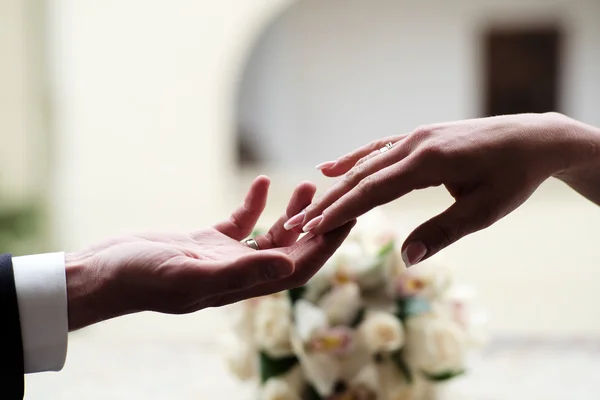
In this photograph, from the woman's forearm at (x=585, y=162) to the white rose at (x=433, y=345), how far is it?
0.32 meters

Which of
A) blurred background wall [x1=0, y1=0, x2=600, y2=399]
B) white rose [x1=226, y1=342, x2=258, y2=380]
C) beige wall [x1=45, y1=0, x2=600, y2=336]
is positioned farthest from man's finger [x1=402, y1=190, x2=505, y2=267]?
beige wall [x1=45, y1=0, x2=600, y2=336]

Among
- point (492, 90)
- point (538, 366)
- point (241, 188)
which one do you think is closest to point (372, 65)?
point (492, 90)

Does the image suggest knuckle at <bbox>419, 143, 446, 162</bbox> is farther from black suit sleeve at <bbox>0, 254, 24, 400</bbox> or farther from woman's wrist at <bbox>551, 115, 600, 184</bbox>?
black suit sleeve at <bbox>0, 254, 24, 400</bbox>

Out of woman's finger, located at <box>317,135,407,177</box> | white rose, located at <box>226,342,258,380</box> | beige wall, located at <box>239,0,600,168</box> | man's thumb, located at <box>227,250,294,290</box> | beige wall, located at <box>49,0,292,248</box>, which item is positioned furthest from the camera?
beige wall, located at <box>239,0,600,168</box>

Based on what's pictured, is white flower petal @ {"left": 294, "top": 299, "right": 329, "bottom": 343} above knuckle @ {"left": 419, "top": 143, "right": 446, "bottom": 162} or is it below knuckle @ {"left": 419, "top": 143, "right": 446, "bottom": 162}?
below

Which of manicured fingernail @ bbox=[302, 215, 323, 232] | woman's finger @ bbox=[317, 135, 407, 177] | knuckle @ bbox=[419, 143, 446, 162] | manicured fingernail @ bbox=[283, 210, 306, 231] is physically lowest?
manicured fingernail @ bbox=[283, 210, 306, 231]

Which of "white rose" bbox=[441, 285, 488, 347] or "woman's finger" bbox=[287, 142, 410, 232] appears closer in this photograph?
"woman's finger" bbox=[287, 142, 410, 232]

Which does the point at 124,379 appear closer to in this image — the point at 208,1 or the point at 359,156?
the point at 359,156

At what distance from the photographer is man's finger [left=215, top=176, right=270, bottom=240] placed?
4.02ft

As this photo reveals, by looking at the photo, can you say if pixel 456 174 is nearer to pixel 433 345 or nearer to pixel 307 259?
pixel 307 259

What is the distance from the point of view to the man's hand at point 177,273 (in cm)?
92

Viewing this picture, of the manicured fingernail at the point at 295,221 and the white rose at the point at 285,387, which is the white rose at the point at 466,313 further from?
the manicured fingernail at the point at 295,221

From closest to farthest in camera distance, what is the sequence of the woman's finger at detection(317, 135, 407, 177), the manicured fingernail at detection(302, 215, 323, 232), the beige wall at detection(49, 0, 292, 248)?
the manicured fingernail at detection(302, 215, 323, 232) → the woman's finger at detection(317, 135, 407, 177) → the beige wall at detection(49, 0, 292, 248)

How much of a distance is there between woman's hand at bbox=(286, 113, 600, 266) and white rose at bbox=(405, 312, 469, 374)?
39 cm
